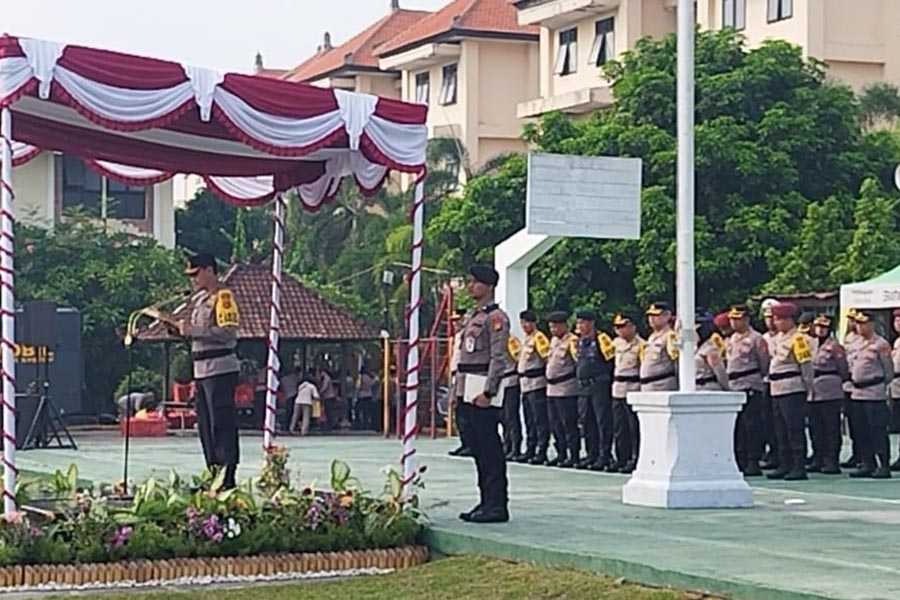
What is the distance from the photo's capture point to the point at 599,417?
16734 millimetres

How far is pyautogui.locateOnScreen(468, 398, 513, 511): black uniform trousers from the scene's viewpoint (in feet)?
36.0

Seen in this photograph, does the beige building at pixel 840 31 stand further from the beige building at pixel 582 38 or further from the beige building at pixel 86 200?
the beige building at pixel 86 200

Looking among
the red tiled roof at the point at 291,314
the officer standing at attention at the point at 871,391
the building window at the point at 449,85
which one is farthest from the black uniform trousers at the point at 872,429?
the building window at the point at 449,85

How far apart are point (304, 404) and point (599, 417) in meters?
12.7

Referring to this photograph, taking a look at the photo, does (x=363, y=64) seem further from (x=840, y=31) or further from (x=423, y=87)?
(x=840, y=31)

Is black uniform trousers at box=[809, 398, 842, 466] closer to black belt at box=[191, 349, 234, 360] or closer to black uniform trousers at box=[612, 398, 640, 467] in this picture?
black uniform trousers at box=[612, 398, 640, 467]

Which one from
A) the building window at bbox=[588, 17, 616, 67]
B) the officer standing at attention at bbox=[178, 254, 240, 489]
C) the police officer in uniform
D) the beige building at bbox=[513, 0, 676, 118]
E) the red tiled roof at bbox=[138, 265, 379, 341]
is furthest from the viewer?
the building window at bbox=[588, 17, 616, 67]

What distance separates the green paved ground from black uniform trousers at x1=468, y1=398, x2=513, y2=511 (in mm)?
223

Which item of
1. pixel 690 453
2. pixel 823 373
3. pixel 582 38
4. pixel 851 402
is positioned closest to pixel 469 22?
pixel 582 38

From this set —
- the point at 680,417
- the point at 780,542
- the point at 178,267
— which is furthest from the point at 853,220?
the point at 780,542

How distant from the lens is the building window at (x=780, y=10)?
3775cm

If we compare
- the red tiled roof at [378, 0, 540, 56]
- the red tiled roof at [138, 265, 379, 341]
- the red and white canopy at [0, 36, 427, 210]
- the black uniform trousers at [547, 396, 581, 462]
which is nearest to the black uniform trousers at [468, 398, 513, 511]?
the red and white canopy at [0, 36, 427, 210]

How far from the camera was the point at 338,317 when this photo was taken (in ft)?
98.7

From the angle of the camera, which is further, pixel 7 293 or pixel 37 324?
pixel 37 324
